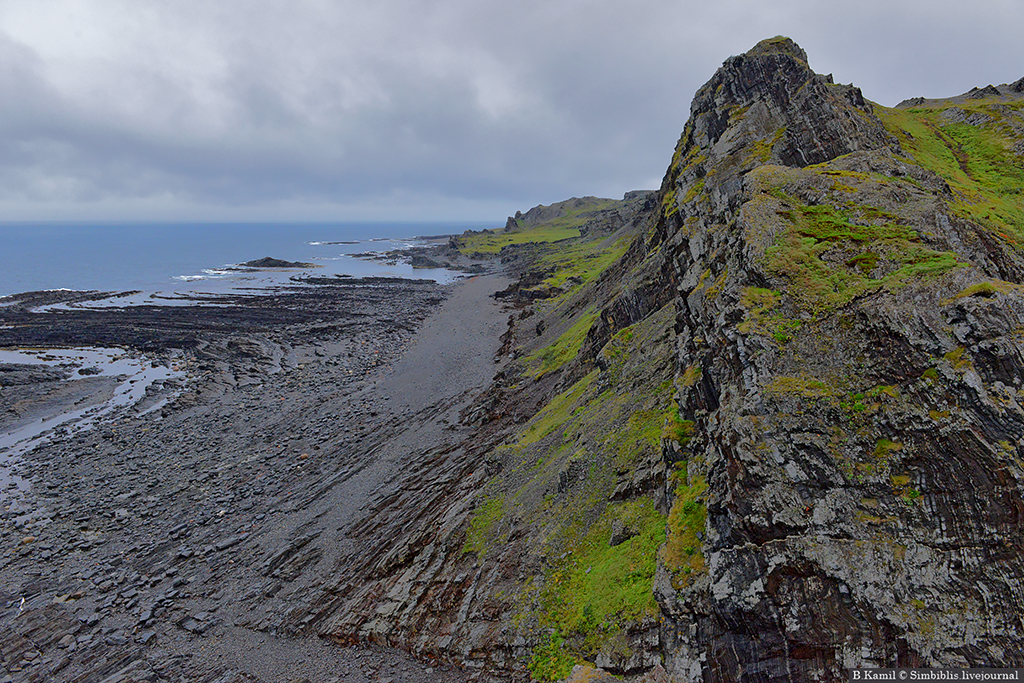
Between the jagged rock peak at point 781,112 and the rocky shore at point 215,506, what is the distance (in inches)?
1121

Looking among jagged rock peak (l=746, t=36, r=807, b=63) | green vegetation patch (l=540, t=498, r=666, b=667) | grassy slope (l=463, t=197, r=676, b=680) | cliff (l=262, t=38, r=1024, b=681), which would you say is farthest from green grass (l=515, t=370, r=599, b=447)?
jagged rock peak (l=746, t=36, r=807, b=63)

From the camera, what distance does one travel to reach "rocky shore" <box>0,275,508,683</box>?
62.2 ft

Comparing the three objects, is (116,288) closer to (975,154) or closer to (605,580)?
(605,580)

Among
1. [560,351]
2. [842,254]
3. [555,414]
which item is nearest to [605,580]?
[842,254]

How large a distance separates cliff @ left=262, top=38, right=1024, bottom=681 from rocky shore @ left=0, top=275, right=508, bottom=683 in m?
2.26

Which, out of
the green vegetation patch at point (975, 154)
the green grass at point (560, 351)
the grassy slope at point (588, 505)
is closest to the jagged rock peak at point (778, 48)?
the green vegetation patch at point (975, 154)

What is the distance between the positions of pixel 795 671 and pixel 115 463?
139ft

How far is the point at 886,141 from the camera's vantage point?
28766mm

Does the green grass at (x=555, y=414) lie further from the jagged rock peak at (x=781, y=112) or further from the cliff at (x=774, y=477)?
the jagged rock peak at (x=781, y=112)

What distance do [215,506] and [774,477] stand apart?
1209 inches

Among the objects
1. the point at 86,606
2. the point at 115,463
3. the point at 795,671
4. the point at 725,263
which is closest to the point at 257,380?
the point at 115,463

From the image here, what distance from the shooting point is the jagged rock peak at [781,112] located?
85.8ft

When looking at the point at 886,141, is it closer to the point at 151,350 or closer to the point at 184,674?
the point at 184,674

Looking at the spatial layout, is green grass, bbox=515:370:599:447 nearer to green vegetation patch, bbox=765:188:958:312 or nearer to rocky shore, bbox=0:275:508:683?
rocky shore, bbox=0:275:508:683
